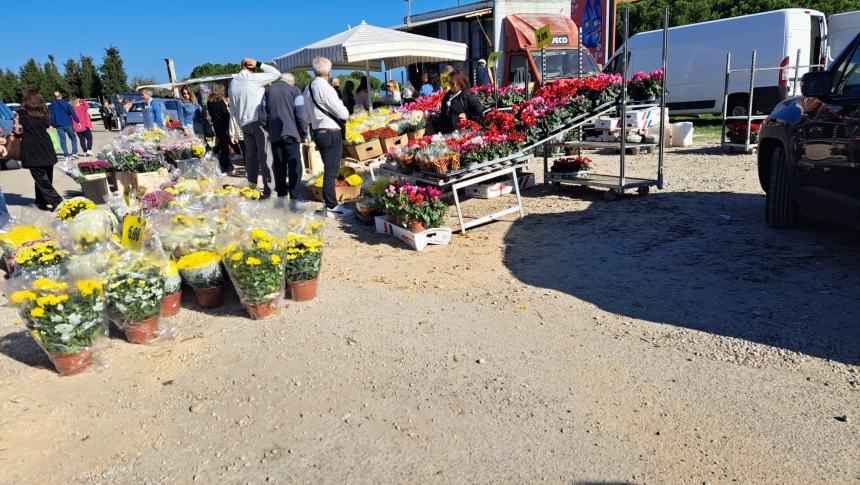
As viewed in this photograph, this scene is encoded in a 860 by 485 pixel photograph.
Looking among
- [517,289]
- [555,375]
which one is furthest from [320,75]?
[555,375]

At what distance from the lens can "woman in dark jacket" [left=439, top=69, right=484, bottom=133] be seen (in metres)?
7.31

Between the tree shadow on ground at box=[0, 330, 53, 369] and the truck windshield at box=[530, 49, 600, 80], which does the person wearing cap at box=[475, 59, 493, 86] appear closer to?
the truck windshield at box=[530, 49, 600, 80]

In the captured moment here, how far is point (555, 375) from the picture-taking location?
312cm

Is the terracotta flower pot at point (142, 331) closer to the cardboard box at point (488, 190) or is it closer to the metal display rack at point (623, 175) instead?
the cardboard box at point (488, 190)

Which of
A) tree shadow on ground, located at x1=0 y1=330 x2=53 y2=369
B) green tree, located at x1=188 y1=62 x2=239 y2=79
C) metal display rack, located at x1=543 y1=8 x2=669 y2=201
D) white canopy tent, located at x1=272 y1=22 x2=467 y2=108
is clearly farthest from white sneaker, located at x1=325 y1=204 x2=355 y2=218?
green tree, located at x1=188 y1=62 x2=239 y2=79

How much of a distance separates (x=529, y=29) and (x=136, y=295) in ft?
53.7

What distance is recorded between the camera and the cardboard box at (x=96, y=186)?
8.02 metres

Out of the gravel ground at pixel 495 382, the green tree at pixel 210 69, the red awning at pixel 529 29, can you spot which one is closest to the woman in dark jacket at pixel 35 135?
the gravel ground at pixel 495 382

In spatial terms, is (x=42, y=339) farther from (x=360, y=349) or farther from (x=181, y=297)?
(x=360, y=349)

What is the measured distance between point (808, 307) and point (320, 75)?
5.54 m

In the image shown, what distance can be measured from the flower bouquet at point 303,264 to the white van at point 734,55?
39.6ft

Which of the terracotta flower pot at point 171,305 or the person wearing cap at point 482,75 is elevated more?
the person wearing cap at point 482,75

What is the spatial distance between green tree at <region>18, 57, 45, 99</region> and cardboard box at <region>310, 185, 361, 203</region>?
4569 centimetres

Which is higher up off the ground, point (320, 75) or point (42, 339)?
point (320, 75)
